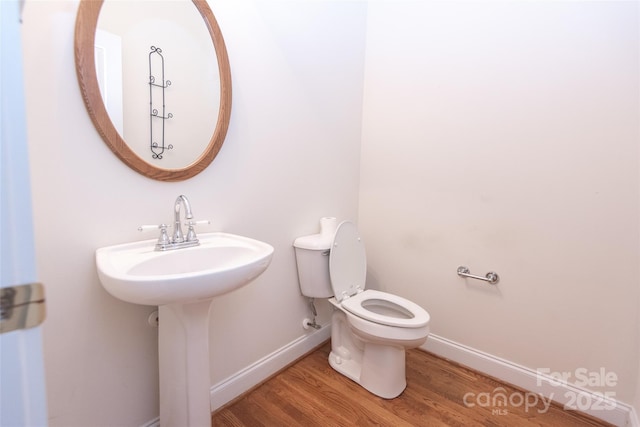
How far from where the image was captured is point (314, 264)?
62.9 inches

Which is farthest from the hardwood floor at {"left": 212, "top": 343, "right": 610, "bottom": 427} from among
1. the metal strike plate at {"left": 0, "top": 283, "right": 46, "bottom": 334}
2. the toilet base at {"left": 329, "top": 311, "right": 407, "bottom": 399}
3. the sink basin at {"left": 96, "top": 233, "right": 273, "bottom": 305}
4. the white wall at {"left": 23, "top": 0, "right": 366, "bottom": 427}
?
the metal strike plate at {"left": 0, "top": 283, "right": 46, "bottom": 334}

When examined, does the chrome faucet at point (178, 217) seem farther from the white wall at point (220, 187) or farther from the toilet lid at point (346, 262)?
the toilet lid at point (346, 262)

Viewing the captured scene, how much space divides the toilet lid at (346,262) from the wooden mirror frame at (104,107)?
2.59 ft

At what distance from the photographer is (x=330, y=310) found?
1967 millimetres

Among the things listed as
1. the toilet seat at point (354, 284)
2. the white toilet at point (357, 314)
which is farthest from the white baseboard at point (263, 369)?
the toilet seat at point (354, 284)

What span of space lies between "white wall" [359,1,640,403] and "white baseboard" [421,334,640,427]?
0.06 meters

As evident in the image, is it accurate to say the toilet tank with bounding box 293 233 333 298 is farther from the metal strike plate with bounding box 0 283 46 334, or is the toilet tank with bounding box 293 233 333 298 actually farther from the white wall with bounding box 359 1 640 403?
the metal strike plate with bounding box 0 283 46 334

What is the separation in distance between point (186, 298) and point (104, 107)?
2.23 ft

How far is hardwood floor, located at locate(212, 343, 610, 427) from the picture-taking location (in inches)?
51.4

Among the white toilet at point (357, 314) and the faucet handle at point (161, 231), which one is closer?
the faucet handle at point (161, 231)

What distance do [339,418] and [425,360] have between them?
72cm

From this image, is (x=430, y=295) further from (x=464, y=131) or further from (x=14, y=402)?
(x=14, y=402)

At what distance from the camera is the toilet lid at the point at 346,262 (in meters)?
1.61

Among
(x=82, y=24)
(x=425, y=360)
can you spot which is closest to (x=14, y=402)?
(x=82, y=24)
